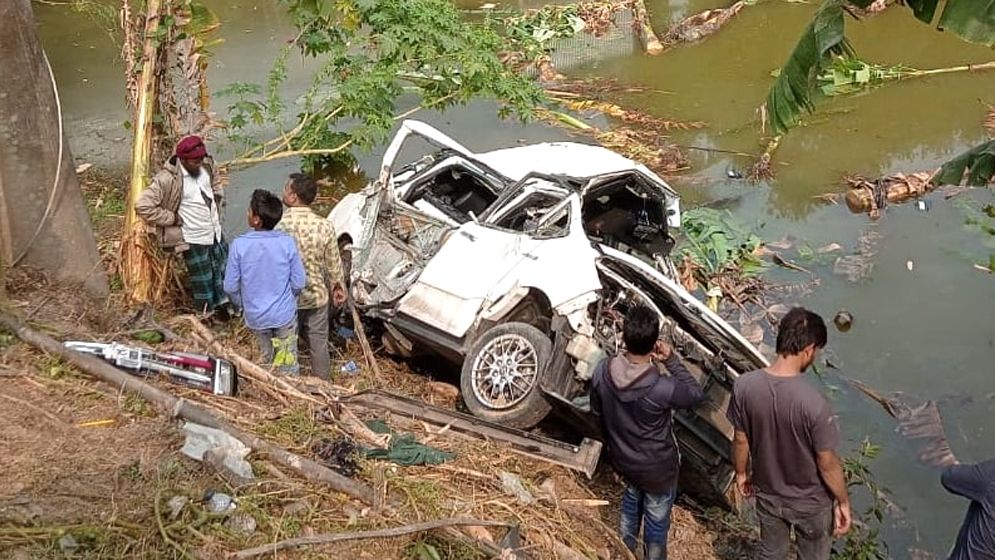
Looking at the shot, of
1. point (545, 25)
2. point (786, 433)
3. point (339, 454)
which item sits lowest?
point (339, 454)

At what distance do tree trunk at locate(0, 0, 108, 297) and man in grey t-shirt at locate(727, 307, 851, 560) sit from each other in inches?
187

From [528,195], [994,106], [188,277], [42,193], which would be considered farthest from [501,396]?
[994,106]

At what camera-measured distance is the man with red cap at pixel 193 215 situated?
698 centimetres

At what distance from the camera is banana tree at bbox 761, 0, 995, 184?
4875 millimetres

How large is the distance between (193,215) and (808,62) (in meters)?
4.47

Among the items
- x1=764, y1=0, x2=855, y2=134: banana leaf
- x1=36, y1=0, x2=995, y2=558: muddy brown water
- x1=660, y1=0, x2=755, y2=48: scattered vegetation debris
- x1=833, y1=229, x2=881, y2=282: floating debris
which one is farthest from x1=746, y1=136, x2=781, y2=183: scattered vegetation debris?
x1=764, y1=0, x2=855, y2=134: banana leaf

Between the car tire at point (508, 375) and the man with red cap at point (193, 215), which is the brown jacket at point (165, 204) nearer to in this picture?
the man with red cap at point (193, 215)

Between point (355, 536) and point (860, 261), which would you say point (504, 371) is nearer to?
point (355, 536)

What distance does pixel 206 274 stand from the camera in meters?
7.52

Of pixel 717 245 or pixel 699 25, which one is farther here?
pixel 699 25

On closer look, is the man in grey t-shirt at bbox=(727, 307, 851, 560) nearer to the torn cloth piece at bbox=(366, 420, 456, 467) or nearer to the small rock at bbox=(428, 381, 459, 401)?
the torn cloth piece at bbox=(366, 420, 456, 467)

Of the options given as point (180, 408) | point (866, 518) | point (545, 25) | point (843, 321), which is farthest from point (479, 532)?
point (545, 25)

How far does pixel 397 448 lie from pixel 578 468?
1.10 meters

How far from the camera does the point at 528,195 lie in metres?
7.88
